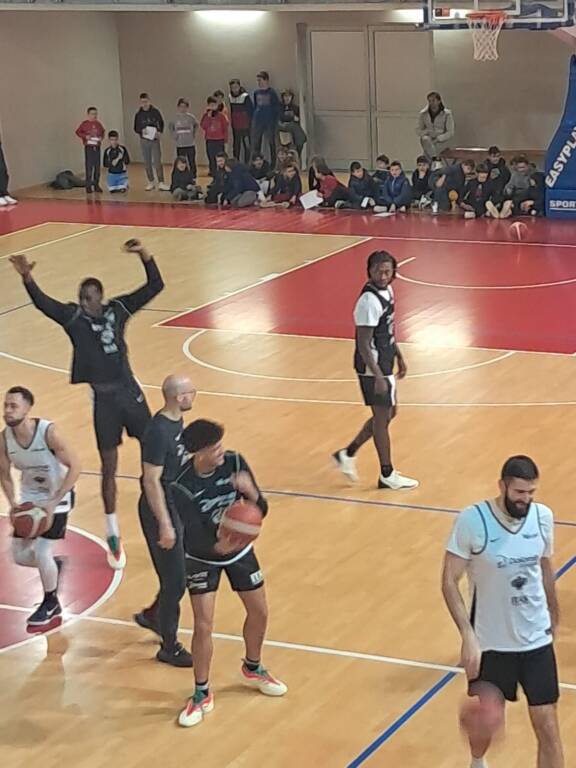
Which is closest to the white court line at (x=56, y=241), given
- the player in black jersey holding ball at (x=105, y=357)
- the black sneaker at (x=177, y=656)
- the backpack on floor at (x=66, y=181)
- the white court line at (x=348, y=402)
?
the backpack on floor at (x=66, y=181)

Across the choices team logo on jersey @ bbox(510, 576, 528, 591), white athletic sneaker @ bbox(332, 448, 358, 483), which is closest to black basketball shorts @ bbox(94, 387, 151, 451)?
white athletic sneaker @ bbox(332, 448, 358, 483)

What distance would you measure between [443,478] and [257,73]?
67.8ft

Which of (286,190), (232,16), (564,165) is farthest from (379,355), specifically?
(232,16)

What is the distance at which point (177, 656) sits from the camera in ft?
30.1

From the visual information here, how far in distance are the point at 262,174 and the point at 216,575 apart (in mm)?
20109

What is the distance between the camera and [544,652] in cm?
696

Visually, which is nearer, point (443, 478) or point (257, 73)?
point (443, 478)

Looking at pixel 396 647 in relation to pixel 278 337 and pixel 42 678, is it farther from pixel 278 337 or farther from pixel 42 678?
pixel 278 337

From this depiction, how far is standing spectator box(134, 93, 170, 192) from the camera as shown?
96.5ft

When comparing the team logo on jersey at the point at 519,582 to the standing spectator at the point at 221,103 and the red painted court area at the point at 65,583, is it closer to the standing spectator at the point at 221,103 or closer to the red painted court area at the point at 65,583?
the red painted court area at the point at 65,583

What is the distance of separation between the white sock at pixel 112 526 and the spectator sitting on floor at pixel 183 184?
57.8 ft

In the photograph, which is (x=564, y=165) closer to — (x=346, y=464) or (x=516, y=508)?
(x=346, y=464)

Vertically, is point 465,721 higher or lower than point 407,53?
lower

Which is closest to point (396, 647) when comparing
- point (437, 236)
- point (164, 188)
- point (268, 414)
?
point (268, 414)
